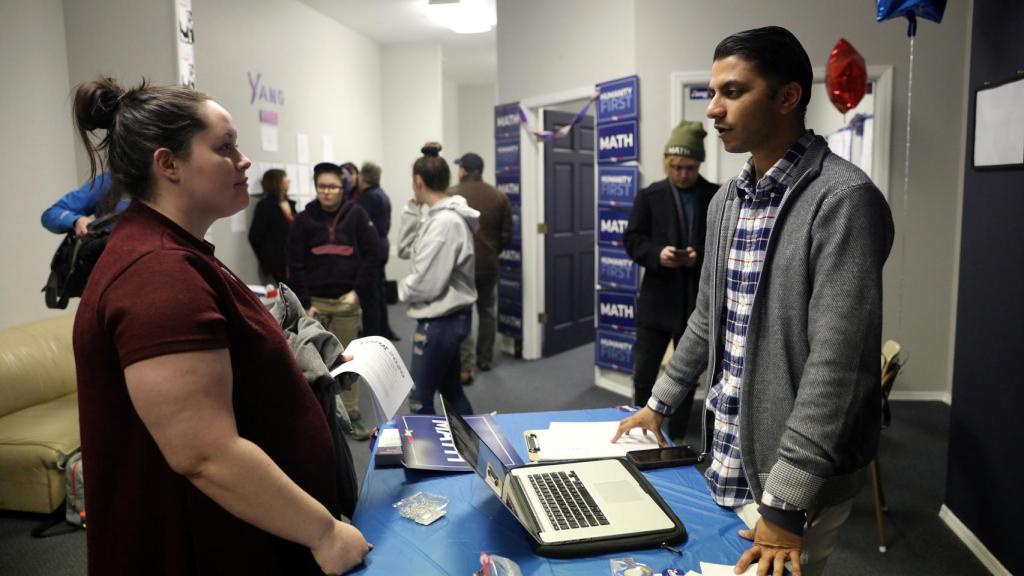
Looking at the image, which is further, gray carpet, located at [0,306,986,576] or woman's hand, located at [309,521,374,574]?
gray carpet, located at [0,306,986,576]

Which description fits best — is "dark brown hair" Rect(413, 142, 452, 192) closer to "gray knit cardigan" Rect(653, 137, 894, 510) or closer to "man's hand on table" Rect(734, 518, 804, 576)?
"gray knit cardigan" Rect(653, 137, 894, 510)

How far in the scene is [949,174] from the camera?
160 inches

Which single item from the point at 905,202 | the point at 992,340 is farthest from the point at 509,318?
the point at 992,340

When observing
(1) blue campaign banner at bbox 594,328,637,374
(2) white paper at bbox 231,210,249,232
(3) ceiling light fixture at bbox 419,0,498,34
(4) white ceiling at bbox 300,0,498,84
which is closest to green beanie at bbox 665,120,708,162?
(1) blue campaign banner at bbox 594,328,637,374

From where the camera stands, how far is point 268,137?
5410 millimetres

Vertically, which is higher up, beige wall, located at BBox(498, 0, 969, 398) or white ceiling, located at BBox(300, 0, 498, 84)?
white ceiling, located at BBox(300, 0, 498, 84)

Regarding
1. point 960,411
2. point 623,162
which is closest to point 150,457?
point 960,411

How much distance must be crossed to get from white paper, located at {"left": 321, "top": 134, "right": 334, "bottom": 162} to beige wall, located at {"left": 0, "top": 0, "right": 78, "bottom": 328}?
9.05 ft

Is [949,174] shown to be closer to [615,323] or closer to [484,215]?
[615,323]

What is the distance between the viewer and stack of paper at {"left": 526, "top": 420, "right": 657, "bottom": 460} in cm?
144

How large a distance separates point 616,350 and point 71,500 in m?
3.18

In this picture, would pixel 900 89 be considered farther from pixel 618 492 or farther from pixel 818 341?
pixel 618 492

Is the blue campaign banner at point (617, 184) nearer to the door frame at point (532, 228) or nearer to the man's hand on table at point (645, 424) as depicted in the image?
the door frame at point (532, 228)

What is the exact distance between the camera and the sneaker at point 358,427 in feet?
11.8
